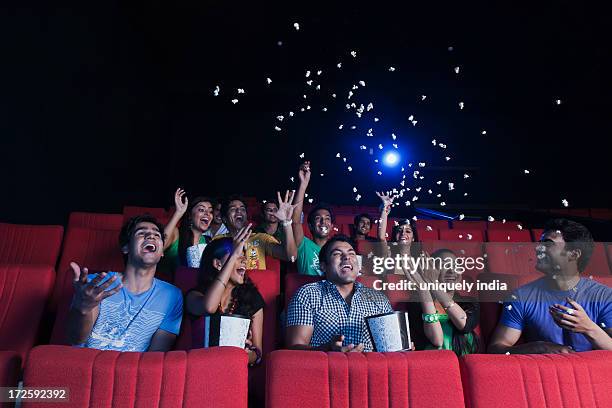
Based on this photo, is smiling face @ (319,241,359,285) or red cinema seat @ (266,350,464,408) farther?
smiling face @ (319,241,359,285)

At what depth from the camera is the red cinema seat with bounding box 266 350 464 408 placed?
0.57 metres

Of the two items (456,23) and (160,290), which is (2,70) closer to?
(160,290)

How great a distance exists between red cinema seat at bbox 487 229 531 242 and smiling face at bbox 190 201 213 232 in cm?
154

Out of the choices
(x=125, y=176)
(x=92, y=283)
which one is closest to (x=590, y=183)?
(x=125, y=176)

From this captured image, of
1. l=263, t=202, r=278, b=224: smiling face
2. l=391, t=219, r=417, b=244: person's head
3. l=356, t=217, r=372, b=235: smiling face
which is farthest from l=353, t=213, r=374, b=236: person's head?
l=263, t=202, r=278, b=224: smiling face

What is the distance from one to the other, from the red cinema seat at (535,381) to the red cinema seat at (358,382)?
0.10 feet

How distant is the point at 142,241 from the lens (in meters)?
0.98

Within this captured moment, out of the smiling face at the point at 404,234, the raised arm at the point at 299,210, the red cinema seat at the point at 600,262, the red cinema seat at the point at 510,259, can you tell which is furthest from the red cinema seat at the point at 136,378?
the red cinema seat at the point at 600,262

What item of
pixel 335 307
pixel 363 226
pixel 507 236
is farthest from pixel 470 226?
pixel 335 307

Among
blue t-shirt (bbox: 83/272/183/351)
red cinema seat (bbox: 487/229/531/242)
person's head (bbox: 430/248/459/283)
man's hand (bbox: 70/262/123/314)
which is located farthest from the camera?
red cinema seat (bbox: 487/229/531/242)

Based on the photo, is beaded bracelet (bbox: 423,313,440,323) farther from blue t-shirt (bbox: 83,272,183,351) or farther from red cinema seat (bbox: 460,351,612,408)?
blue t-shirt (bbox: 83,272,183,351)

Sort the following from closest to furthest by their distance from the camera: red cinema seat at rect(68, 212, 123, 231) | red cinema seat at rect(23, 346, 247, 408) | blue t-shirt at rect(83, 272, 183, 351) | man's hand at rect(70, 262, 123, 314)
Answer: red cinema seat at rect(23, 346, 247, 408) < man's hand at rect(70, 262, 123, 314) < blue t-shirt at rect(83, 272, 183, 351) < red cinema seat at rect(68, 212, 123, 231)

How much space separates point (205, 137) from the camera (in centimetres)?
497

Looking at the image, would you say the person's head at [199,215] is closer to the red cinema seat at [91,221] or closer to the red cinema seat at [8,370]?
the red cinema seat at [91,221]
